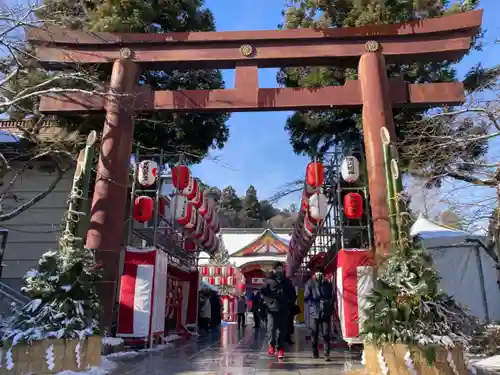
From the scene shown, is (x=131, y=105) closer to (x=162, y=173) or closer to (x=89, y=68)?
(x=89, y=68)

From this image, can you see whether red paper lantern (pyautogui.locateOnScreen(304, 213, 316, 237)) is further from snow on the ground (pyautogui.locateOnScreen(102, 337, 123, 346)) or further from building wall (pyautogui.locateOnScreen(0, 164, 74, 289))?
building wall (pyautogui.locateOnScreen(0, 164, 74, 289))

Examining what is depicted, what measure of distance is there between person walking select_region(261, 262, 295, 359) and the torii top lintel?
4877mm

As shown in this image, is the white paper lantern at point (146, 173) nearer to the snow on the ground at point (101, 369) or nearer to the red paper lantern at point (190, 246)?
the snow on the ground at point (101, 369)

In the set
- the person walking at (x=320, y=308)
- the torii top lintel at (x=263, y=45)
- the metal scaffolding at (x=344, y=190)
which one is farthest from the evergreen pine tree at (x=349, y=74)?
the person walking at (x=320, y=308)

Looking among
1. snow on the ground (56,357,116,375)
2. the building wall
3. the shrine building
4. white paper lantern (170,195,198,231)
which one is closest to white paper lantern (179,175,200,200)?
white paper lantern (170,195,198,231)

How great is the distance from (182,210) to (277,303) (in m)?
3.83

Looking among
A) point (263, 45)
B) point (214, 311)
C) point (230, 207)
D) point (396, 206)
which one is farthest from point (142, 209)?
point (230, 207)

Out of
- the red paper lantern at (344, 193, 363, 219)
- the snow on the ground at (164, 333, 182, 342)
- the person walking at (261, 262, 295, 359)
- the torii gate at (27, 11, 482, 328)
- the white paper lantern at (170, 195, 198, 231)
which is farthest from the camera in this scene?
the snow on the ground at (164, 333, 182, 342)

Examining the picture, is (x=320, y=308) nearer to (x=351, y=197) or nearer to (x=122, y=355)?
(x=351, y=197)

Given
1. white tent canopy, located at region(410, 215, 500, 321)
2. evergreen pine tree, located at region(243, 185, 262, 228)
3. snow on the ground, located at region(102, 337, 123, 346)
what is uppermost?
evergreen pine tree, located at region(243, 185, 262, 228)

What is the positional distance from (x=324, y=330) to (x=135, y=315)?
12.8 feet

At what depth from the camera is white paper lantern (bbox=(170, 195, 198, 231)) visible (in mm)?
10750

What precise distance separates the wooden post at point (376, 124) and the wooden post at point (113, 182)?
5.09 metres

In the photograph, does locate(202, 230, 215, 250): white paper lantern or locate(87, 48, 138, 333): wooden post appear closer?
locate(87, 48, 138, 333): wooden post
